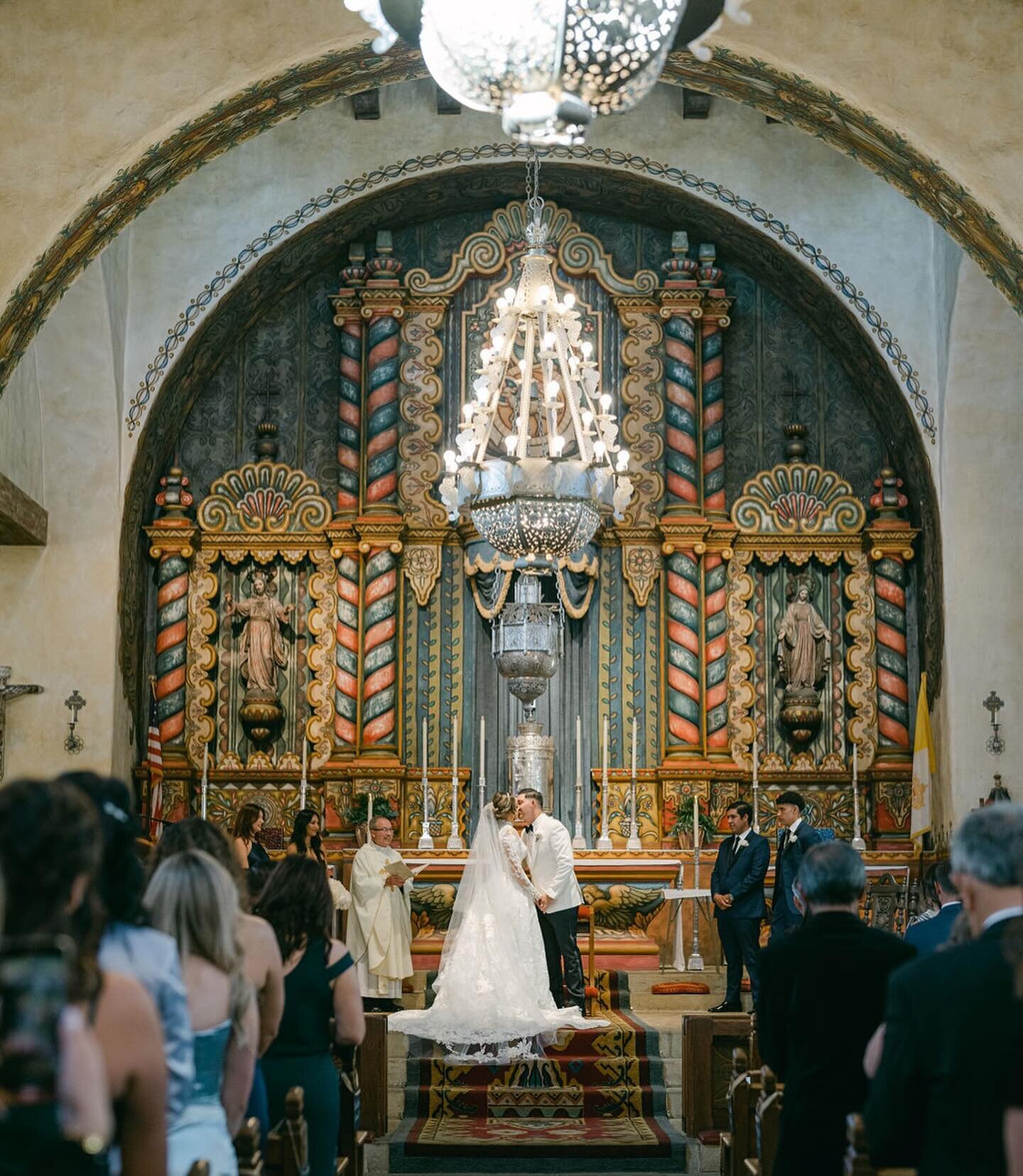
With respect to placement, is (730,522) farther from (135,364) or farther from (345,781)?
(135,364)

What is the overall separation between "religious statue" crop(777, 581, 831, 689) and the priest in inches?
195

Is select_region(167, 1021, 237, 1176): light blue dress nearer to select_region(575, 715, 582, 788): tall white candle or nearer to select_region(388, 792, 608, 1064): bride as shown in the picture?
select_region(388, 792, 608, 1064): bride

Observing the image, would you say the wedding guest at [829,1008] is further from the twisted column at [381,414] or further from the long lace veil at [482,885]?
the twisted column at [381,414]

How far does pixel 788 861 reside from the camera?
32.5 feet

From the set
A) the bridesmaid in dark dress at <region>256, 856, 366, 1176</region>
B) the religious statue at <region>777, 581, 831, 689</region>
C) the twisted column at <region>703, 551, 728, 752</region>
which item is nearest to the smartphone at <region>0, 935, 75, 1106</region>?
the bridesmaid in dark dress at <region>256, 856, 366, 1176</region>

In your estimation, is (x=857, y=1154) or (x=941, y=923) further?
(x=941, y=923)

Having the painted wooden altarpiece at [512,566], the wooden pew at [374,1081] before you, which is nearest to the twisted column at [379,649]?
the painted wooden altarpiece at [512,566]

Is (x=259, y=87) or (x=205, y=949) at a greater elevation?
(x=259, y=87)

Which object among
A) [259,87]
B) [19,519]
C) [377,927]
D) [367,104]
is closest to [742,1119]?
[377,927]

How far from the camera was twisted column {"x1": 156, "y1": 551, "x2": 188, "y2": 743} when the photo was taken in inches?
583

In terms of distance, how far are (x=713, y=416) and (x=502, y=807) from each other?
5892 millimetres

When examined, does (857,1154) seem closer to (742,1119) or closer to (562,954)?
(742,1119)

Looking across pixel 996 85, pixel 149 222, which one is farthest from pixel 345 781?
pixel 996 85

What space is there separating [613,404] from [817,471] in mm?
2035
